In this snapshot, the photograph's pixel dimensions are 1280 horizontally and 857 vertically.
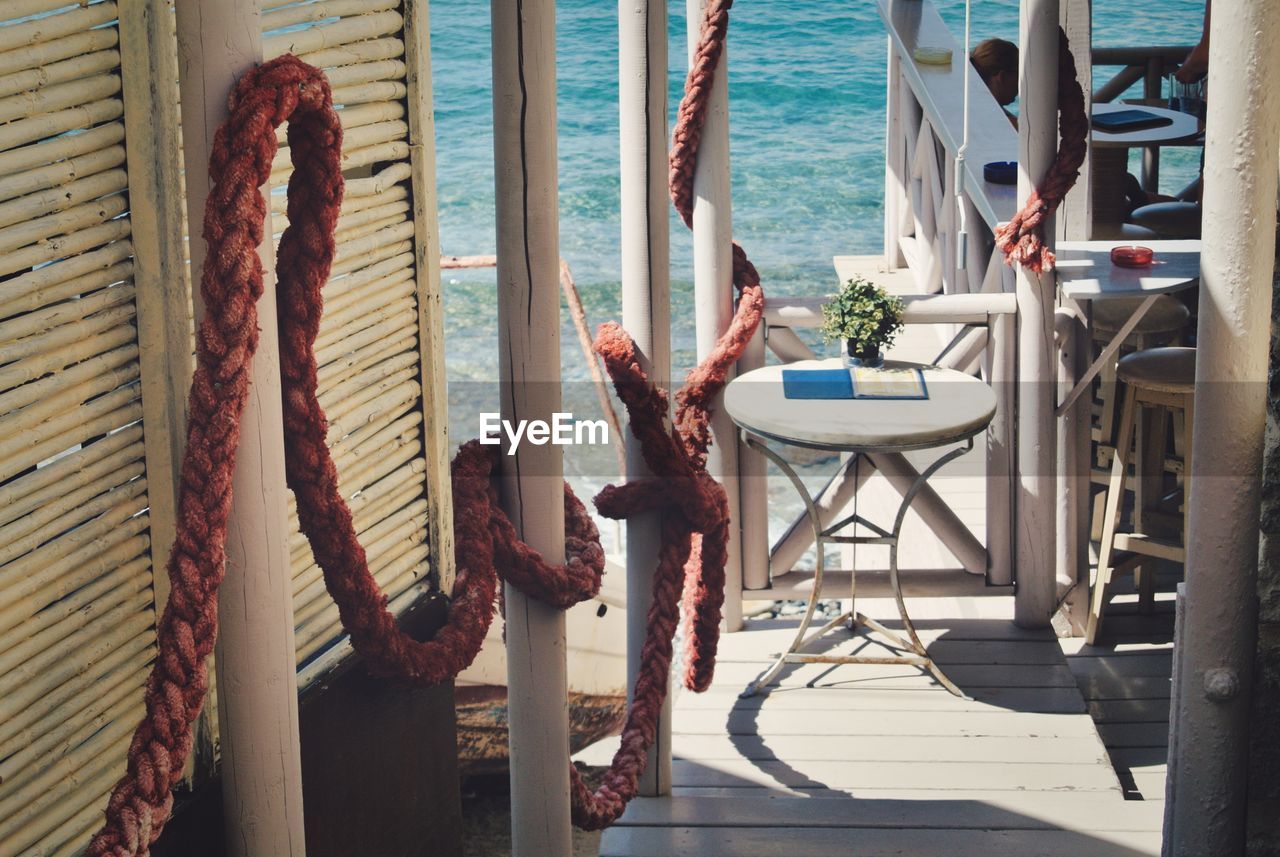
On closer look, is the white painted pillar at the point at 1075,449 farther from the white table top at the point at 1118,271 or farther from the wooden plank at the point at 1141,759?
the wooden plank at the point at 1141,759

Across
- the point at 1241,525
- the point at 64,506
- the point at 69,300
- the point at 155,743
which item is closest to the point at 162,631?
the point at 155,743

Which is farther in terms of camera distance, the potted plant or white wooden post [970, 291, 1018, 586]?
white wooden post [970, 291, 1018, 586]

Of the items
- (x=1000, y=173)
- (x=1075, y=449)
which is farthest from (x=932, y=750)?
(x=1000, y=173)

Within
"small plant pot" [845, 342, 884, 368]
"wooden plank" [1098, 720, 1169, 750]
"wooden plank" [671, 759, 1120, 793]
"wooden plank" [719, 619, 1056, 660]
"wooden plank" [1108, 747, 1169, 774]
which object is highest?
"small plant pot" [845, 342, 884, 368]

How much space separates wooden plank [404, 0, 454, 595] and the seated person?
16.2ft

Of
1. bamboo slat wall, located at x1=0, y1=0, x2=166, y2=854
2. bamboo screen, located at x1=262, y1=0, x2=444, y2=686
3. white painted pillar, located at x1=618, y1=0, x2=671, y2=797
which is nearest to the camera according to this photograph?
bamboo slat wall, located at x1=0, y1=0, x2=166, y2=854

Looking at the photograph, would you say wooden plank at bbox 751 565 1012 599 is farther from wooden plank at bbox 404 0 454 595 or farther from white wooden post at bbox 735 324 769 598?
wooden plank at bbox 404 0 454 595

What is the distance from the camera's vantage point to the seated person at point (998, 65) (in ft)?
23.5

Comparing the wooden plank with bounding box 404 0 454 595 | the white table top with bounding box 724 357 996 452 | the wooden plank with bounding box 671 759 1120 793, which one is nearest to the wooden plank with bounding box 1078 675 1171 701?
the wooden plank with bounding box 671 759 1120 793

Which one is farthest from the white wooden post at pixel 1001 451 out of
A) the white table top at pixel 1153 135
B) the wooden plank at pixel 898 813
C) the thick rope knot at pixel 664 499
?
the white table top at pixel 1153 135

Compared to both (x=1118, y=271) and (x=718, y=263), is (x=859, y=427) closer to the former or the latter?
(x=718, y=263)

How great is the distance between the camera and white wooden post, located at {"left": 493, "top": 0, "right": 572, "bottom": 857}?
2.19 metres

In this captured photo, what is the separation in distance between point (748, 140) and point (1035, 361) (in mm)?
22834

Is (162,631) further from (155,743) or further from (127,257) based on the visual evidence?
(127,257)
